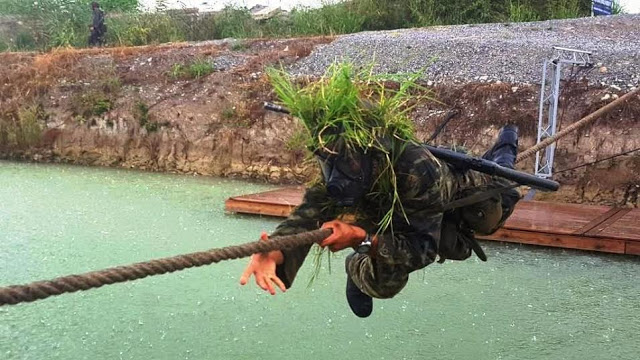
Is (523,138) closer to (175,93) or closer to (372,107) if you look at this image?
(175,93)

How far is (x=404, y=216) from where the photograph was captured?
2.03 meters

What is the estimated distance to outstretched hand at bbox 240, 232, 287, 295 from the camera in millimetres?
1847

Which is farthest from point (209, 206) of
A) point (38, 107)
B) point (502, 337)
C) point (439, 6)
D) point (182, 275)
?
point (439, 6)

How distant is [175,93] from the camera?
9.58 metres

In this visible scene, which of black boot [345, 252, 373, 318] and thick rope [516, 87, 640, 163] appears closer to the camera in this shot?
black boot [345, 252, 373, 318]

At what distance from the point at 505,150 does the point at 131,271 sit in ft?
5.35

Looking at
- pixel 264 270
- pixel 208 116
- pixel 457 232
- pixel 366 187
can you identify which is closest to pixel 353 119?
pixel 366 187

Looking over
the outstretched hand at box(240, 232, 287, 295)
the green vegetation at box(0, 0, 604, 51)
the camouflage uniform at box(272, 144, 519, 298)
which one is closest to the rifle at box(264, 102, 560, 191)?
the camouflage uniform at box(272, 144, 519, 298)

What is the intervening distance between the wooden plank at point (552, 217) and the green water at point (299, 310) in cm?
17

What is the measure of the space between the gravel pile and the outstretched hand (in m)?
5.77

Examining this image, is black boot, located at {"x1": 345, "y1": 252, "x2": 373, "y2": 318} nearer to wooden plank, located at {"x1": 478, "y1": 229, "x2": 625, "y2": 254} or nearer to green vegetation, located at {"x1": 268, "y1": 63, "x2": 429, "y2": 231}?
green vegetation, located at {"x1": 268, "y1": 63, "x2": 429, "y2": 231}

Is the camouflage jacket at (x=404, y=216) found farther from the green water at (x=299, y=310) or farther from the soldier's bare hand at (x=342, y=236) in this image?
the green water at (x=299, y=310)

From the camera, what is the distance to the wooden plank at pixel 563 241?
192 inches

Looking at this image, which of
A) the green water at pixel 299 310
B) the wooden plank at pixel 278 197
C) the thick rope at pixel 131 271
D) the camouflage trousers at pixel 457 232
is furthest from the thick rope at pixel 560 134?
the wooden plank at pixel 278 197
